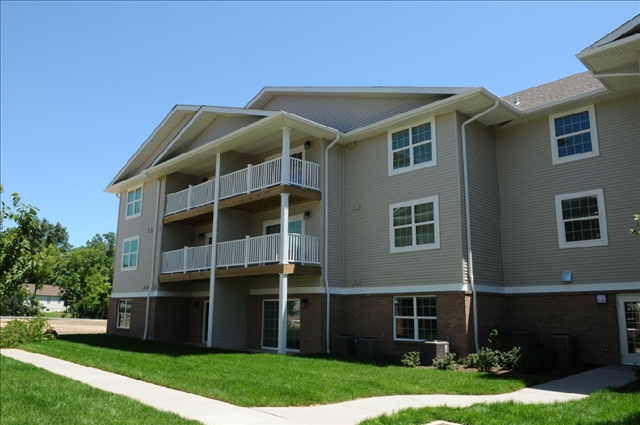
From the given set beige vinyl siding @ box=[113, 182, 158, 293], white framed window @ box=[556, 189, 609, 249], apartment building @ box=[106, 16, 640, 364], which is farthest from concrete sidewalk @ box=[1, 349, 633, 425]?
beige vinyl siding @ box=[113, 182, 158, 293]

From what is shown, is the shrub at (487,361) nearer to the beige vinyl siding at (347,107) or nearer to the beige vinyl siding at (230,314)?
the beige vinyl siding at (347,107)

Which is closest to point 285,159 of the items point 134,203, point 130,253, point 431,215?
point 431,215

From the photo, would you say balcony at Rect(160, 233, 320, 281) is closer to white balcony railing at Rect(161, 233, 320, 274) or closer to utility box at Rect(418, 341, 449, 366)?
white balcony railing at Rect(161, 233, 320, 274)

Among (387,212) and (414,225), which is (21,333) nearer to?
(387,212)

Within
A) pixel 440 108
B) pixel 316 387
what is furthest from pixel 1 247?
pixel 440 108

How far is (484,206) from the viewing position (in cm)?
1644

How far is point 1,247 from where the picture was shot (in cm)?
1045

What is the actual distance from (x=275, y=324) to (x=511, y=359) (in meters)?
9.41

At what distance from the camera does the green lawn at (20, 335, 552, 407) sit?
370 inches

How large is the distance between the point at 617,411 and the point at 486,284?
7954 mm

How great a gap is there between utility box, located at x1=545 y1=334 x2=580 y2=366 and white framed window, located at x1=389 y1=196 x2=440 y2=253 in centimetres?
402

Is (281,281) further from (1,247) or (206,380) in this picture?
(1,247)

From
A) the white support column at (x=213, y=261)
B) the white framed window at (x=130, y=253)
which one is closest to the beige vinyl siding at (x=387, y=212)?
the white support column at (x=213, y=261)

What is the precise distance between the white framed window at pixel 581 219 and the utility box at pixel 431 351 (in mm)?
4592
